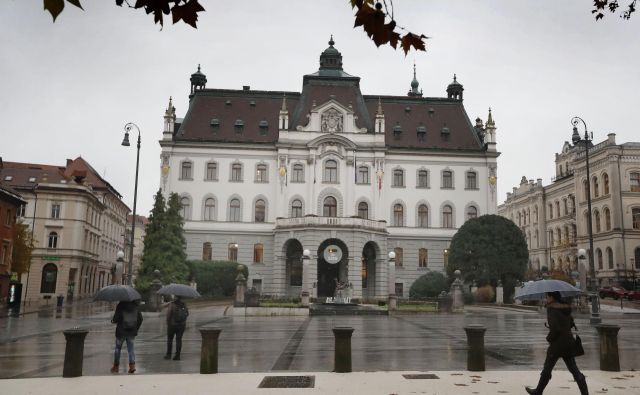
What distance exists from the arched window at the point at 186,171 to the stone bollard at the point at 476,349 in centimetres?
4862

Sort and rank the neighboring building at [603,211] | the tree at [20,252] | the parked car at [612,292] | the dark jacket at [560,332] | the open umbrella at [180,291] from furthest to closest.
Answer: the neighboring building at [603,211]
the parked car at [612,292]
the tree at [20,252]
the open umbrella at [180,291]
the dark jacket at [560,332]

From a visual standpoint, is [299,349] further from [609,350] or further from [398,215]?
[398,215]

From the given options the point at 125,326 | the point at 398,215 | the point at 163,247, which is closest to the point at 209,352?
the point at 125,326

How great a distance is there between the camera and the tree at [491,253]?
46.8m

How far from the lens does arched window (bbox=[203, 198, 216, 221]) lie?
2266 inches

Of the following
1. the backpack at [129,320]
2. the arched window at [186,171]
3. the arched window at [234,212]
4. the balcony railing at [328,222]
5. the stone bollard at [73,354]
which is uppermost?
the arched window at [186,171]

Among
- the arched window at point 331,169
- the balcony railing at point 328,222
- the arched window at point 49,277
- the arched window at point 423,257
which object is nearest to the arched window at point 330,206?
the arched window at point 331,169

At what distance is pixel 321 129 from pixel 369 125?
5.42 m

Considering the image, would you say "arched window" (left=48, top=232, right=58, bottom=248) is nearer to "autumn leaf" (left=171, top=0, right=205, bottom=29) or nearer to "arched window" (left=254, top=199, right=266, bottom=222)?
"arched window" (left=254, top=199, right=266, bottom=222)

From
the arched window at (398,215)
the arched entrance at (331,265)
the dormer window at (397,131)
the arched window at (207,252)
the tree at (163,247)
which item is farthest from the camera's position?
the dormer window at (397,131)

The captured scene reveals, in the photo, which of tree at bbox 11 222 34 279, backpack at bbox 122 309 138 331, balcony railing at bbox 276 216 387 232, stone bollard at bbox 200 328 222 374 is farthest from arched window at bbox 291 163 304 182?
stone bollard at bbox 200 328 222 374

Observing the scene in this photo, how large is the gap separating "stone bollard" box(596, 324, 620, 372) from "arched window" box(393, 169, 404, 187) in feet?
154

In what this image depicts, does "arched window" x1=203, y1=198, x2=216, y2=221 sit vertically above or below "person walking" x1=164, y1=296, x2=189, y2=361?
above

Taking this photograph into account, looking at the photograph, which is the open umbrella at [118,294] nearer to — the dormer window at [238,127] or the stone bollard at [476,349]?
the stone bollard at [476,349]
